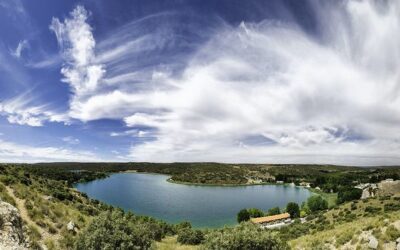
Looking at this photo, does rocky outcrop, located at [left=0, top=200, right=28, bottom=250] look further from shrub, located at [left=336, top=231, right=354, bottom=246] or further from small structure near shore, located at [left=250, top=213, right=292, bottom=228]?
small structure near shore, located at [left=250, top=213, right=292, bottom=228]

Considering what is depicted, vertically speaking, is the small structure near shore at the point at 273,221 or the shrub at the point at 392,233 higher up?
the shrub at the point at 392,233

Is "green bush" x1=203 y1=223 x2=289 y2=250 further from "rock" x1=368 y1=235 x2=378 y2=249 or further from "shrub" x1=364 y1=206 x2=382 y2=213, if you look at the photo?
"shrub" x1=364 y1=206 x2=382 y2=213

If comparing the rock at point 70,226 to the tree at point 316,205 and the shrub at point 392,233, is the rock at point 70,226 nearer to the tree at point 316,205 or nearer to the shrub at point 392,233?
the shrub at point 392,233

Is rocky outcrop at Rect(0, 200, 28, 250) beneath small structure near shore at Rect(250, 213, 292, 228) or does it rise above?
above

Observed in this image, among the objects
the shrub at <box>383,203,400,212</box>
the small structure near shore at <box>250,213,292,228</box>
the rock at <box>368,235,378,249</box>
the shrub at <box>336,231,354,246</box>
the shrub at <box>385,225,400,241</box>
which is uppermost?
the shrub at <box>385,225,400,241</box>

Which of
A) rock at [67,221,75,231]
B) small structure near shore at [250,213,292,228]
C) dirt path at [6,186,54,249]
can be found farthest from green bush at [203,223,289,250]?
small structure near shore at [250,213,292,228]

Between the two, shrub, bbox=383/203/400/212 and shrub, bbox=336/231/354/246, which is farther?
shrub, bbox=383/203/400/212

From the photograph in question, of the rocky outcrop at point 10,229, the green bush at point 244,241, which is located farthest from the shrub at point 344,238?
the rocky outcrop at point 10,229

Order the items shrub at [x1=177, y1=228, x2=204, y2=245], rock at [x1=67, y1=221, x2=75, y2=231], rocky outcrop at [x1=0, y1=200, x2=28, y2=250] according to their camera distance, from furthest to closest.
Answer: shrub at [x1=177, y1=228, x2=204, y2=245] → rock at [x1=67, y1=221, x2=75, y2=231] → rocky outcrop at [x1=0, y1=200, x2=28, y2=250]

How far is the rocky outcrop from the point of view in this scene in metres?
9.15

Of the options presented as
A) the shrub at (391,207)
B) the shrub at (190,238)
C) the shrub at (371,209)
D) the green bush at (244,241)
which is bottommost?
the shrub at (190,238)

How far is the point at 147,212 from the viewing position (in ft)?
291

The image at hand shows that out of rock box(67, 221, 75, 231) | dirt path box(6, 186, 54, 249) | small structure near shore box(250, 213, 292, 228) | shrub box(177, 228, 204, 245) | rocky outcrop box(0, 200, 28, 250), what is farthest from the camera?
small structure near shore box(250, 213, 292, 228)

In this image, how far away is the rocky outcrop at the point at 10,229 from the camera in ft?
30.0
